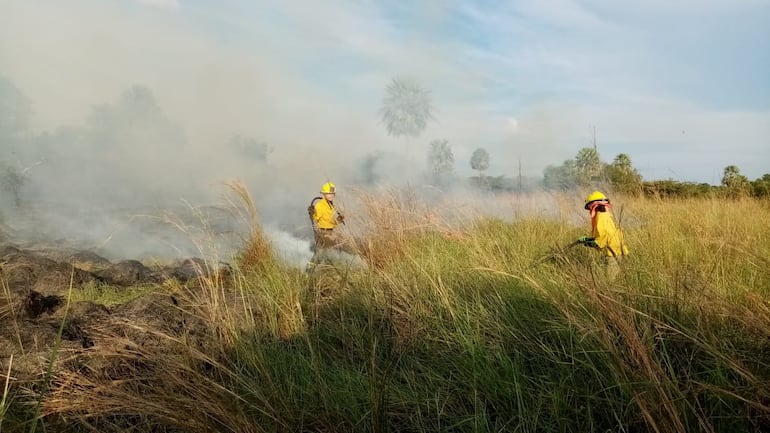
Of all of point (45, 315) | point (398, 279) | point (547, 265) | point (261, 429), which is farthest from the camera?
point (45, 315)

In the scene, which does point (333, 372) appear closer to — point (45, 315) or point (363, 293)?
point (363, 293)

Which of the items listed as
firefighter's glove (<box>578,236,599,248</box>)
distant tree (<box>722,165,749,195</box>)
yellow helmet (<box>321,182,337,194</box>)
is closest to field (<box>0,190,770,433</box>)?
firefighter's glove (<box>578,236,599,248</box>)

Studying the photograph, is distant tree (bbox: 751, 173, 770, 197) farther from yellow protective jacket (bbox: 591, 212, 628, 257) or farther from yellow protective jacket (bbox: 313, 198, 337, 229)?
yellow protective jacket (bbox: 313, 198, 337, 229)

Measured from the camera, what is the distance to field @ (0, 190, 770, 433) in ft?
5.55

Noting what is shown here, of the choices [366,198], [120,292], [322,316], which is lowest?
[120,292]

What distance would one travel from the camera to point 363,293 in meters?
3.19

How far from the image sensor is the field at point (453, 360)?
169cm

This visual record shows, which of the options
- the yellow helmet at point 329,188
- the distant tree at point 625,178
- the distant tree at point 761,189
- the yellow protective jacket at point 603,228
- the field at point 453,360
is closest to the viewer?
the field at point 453,360

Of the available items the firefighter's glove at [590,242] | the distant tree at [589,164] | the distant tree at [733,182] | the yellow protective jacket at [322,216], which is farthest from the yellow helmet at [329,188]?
the distant tree at [733,182]

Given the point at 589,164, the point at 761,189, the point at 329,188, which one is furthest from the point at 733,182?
the point at 329,188

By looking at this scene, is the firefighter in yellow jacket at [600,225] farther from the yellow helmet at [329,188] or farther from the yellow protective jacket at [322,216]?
the yellow protective jacket at [322,216]

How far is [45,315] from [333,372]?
301 cm

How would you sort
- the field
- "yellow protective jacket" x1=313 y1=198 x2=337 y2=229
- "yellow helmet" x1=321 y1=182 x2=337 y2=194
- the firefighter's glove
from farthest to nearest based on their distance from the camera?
"yellow protective jacket" x1=313 y1=198 x2=337 y2=229 → "yellow helmet" x1=321 y1=182 x2=337 y2=194 → the firefighter's glove → the field

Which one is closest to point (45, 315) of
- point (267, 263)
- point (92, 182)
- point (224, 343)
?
point (267, 263)
